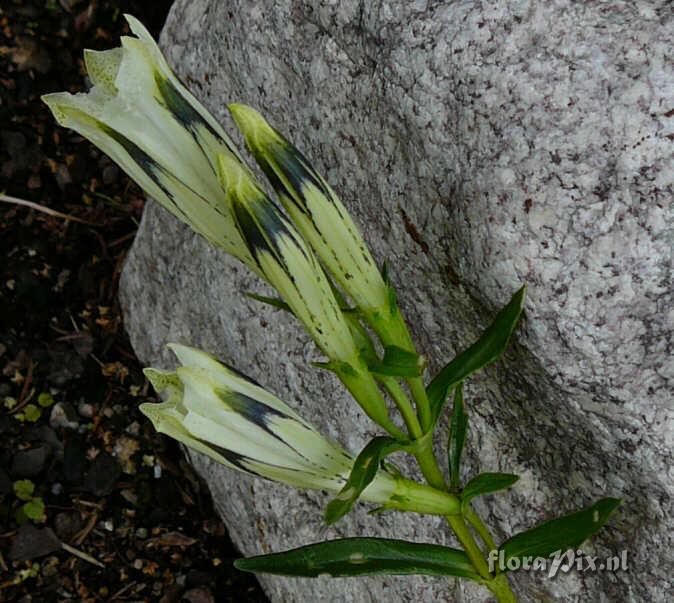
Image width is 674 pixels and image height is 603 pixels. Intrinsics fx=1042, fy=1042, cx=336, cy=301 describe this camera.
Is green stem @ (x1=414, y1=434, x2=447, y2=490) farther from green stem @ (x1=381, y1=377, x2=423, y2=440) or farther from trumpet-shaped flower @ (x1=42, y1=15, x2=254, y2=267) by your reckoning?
trumpet-shaped flower @ (x1=42, y1=15, x2=254, y2=267)

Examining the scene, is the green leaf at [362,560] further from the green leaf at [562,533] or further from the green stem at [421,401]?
the green stem at [421,401]

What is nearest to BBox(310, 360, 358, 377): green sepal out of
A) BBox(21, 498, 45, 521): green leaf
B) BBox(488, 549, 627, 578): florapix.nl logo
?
BBox(488, 549, 627, 578): florapix.nl logo

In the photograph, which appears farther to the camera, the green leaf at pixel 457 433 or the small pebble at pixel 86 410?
the small pebble at pixel 86 410

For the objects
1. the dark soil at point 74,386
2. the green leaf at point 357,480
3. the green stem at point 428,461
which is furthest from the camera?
the dark soil at point 74,386

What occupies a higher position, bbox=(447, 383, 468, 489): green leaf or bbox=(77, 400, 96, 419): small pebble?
bbox=(447, 383, 468, 489): green leaf

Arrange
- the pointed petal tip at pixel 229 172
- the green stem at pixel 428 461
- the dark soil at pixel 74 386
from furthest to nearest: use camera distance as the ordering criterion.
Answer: the dark soil at pixel 74 386 → the green stem at pixel 428 461 → the pointed petal tip at pixel 229 172

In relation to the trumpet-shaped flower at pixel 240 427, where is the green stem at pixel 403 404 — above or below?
above

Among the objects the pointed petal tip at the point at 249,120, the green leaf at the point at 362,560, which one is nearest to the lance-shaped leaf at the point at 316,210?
the pointed petal tip at the point at 249,120
